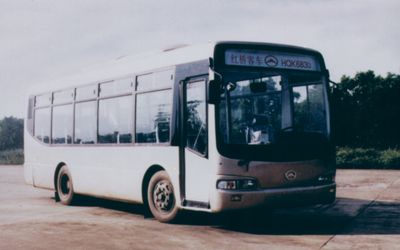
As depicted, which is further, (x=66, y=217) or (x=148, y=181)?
(x=66, y=217)

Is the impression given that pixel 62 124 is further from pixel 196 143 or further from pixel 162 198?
pixel 196 143

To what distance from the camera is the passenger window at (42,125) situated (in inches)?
563

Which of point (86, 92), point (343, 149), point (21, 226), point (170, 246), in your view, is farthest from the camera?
point (343, 149)

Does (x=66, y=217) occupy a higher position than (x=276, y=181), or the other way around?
(x=276, y=181)

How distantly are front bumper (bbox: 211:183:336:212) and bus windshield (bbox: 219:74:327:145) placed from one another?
2.61ft

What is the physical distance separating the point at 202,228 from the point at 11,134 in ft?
251

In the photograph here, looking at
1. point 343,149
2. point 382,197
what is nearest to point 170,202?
point 382,197

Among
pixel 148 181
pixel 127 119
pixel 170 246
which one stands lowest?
pixel 170 246

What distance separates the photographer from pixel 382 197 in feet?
44.2

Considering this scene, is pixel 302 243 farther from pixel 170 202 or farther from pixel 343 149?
pixel 343 149

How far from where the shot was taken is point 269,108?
914cm

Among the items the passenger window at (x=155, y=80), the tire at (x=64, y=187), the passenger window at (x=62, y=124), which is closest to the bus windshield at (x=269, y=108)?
the passenger window at (x=155, y=80)

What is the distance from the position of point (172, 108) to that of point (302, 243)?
3.31 metres

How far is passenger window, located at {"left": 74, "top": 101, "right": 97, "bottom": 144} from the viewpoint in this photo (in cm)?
1227
